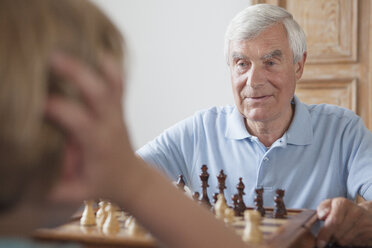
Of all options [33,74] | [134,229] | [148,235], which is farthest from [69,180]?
[134,229]

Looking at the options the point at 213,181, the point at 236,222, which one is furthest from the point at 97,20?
the point at 213,181

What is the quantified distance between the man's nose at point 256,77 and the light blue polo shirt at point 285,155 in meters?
0.18

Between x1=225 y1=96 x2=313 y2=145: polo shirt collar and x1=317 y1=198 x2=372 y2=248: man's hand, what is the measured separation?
0.67 meters

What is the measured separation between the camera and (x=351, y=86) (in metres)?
3.42

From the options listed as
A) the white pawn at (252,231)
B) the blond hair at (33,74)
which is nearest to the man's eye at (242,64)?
the white pawn at (252,231)

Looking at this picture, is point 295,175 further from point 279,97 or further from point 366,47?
point 366,47

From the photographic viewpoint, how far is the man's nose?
7.06ft

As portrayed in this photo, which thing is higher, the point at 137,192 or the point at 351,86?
the point at 137,192

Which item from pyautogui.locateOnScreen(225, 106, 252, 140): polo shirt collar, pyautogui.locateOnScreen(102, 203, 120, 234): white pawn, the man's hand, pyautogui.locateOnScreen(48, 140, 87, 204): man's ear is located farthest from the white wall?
pyautogui.locateOnScreen(48, 140, 87, 204): man's ear

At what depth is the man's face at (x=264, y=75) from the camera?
6.98 feet

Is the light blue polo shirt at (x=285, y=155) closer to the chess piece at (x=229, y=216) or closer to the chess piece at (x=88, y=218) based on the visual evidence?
the chess piece at (x=229, y=216)

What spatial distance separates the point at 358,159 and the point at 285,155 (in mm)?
301

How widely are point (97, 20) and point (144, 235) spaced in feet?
2.17

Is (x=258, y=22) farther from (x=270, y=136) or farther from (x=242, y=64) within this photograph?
(x=270, y=136)
